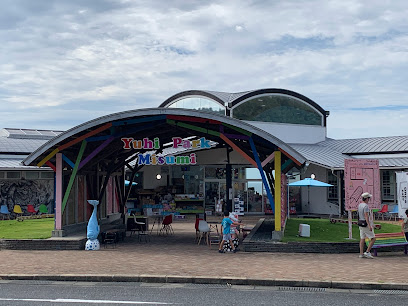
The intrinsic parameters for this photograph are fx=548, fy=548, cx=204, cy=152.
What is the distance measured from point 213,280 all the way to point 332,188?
21231mm

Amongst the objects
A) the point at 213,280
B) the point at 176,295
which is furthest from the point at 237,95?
the point at 176,295

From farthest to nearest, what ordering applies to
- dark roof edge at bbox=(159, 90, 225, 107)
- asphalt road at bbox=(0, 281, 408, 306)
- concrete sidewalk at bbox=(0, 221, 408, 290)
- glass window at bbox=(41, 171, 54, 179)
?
dark roof edge at bbox=(159, 90, 225, 107)
glass window at bbox=(41, 171, 54, 179)
concrete sidewalk at bbox=(0, 221, 408, 290)
asphalt road at bbox=(0, 281, 408, 306)

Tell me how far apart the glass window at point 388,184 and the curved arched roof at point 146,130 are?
14.6m

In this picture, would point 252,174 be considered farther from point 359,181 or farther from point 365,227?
point 365,227

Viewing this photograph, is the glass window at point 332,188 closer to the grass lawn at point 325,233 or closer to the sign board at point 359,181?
the grass lawn at point 325,233

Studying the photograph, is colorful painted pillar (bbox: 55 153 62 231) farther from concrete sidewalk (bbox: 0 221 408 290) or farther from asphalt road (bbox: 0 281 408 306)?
asphalt road (bbox: 0 281 408 306)

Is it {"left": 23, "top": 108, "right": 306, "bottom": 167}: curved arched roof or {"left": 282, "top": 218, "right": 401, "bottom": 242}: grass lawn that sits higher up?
{"left": 23, "top": 108, "right": 306, "bottom": 167}: curved arched roof

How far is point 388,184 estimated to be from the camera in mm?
30203

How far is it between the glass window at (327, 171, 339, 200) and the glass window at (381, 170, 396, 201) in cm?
254

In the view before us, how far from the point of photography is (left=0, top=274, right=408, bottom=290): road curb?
10.6 metres

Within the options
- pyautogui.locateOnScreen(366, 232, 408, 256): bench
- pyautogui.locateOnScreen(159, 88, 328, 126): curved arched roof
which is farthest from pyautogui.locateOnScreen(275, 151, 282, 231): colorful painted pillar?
pyautogui.locateOnScreen(159, 88, 328, 126): curved arched roof

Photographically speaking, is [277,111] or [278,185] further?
[277,111]

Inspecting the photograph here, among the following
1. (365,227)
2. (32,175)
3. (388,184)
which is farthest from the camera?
(388,184)

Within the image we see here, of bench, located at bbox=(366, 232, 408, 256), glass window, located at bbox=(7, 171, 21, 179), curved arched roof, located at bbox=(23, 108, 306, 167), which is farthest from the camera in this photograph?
glass window, located at bbox=(7, 171, 21, 179)
